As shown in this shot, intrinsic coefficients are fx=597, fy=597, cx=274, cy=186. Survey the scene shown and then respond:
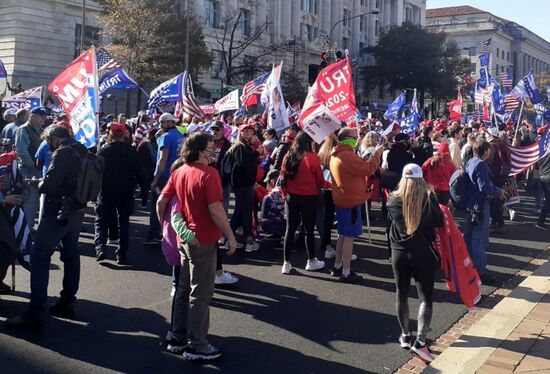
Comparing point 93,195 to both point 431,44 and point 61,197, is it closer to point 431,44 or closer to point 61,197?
point 61,197

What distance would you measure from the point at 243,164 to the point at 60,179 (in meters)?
3.47

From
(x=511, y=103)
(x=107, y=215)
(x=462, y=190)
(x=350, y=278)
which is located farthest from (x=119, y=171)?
(x=511, y=103)

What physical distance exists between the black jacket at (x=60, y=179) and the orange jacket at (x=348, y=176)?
3.11 m

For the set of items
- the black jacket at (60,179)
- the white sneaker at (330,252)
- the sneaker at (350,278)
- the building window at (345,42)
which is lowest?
the sneaker at (350,278)

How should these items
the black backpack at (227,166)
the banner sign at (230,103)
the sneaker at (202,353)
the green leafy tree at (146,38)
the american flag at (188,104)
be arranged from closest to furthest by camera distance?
the sneaker at (202,353)
the black backpack at (227,166)
the american flag at (188,104)
the banner sign at (230,103)
the green leafy tree at (146,38)

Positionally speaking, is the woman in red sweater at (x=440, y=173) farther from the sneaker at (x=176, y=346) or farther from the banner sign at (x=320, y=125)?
the sneaker at (x=176, y=346)

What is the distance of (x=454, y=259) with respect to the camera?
5340mm

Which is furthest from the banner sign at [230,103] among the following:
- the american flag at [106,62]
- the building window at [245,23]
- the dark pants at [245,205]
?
the building window at [245,23]

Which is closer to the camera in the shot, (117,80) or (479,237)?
(479,237)

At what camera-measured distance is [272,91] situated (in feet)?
37.3

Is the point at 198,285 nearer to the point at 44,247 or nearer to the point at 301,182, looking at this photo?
the point at 44,247

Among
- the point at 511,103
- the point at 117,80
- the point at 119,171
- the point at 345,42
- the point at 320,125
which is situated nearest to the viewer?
the point at 320,125

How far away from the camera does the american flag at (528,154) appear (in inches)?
402

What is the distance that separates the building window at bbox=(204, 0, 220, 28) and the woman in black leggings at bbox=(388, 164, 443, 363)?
174ft
